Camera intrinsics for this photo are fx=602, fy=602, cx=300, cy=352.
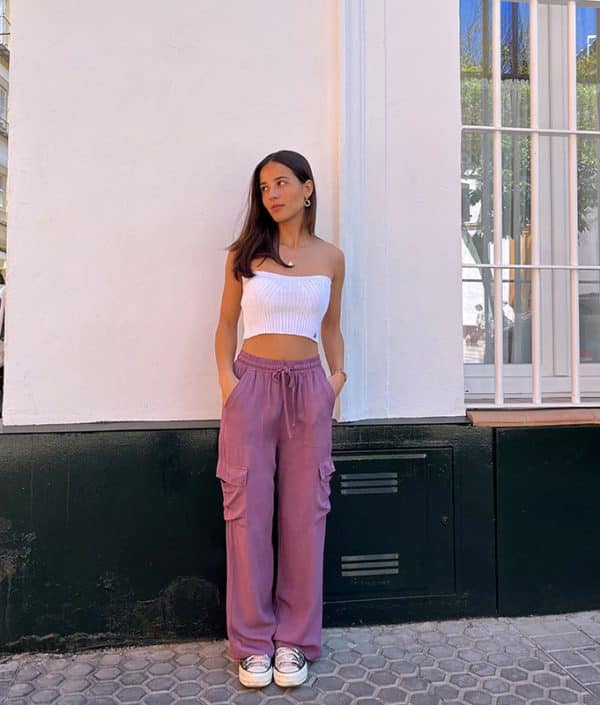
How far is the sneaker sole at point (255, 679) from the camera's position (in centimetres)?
231

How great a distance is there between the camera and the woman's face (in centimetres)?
241

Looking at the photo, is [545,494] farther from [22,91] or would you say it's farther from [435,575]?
[22,91]

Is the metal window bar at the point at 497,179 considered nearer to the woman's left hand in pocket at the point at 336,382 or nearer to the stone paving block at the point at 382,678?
the woman's left hand in pocket at the point at 336,382

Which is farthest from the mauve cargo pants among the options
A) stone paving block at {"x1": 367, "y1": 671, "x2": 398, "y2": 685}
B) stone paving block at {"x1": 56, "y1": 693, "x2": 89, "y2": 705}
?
stone paving block at {"x1": 56, "y1": 693, "x2": 89, "y2": 705}

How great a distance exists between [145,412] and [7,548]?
80 cm

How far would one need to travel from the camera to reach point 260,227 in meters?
2.47

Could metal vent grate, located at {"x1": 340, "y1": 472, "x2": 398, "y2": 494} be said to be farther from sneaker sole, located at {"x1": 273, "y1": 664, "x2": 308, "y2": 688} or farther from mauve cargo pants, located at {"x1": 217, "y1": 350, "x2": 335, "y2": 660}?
sneaker sole, located at {"x1": 273, "y1": 664, "x2": 308, "y2": 688}

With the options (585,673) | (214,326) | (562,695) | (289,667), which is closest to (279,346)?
(214,326)

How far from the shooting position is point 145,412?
2711mm

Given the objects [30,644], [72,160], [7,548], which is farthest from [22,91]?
[30,644]

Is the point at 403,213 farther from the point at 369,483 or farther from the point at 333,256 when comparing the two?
the point at 369,483

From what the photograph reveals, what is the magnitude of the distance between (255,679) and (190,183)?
209 cm

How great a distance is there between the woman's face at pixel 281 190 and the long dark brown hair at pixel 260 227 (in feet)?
0.07

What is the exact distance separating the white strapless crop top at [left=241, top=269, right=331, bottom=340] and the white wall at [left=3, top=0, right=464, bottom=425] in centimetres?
37
